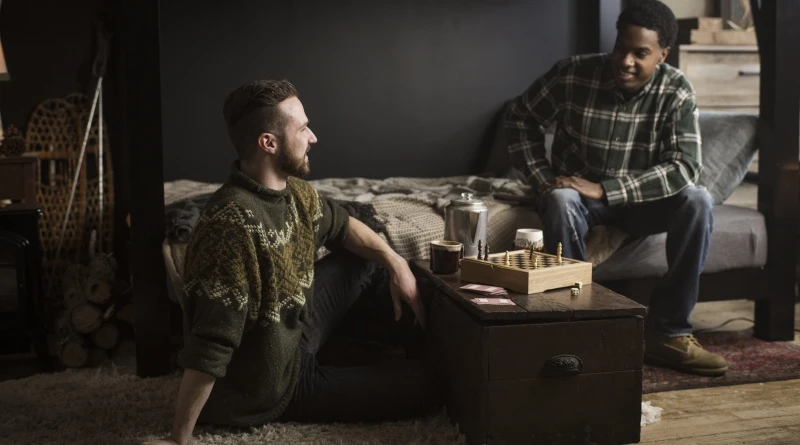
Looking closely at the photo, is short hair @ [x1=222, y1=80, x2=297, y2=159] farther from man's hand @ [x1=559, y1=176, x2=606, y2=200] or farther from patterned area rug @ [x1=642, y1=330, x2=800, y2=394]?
patterned area rug @ [x1=642, y1=330, x2=800, y2=394]

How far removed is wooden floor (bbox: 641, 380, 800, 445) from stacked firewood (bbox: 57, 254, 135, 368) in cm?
184

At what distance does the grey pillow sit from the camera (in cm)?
343

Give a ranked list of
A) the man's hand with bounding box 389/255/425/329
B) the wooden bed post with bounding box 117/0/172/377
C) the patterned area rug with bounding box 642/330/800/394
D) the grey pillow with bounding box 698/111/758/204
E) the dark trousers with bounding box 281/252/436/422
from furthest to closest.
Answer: the grey pillow with bounding box 698/111/758/204
the patterned area rug with bounding box 642/330/800/394
the wooden bed post with bounding box 117/0/172/377
the man's hand with bounding box 389/255/425/329
the dark trousers with bounding box 281/252/436/422

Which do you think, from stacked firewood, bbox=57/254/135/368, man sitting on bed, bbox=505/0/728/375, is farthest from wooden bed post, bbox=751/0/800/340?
stacked firewood, bbox=57/254/135/368

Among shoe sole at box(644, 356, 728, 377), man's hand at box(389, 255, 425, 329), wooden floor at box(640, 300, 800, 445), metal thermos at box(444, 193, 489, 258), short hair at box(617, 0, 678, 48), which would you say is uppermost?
short hair at box(617, 0, 678, 48)

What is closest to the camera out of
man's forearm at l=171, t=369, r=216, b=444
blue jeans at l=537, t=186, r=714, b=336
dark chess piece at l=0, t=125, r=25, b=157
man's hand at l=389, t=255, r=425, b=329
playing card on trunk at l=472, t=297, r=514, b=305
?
man's forearm at l=171, t=369, r=216, b=444

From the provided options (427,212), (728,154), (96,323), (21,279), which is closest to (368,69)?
(427,212)

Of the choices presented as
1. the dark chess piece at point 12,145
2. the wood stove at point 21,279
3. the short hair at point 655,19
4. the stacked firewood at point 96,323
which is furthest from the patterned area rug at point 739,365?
the dark chess piece at point 12,145

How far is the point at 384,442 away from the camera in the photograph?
226cm

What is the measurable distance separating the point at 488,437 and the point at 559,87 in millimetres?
1595

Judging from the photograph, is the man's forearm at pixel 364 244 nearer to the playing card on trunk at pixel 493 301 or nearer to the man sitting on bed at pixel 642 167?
the playing card on trunk at pixel 493 301

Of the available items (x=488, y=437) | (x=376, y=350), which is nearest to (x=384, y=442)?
(x=488, y=437)

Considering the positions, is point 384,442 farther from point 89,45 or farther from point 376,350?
point 89,45

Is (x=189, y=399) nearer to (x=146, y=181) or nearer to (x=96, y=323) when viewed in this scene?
(x=146, y=181)
